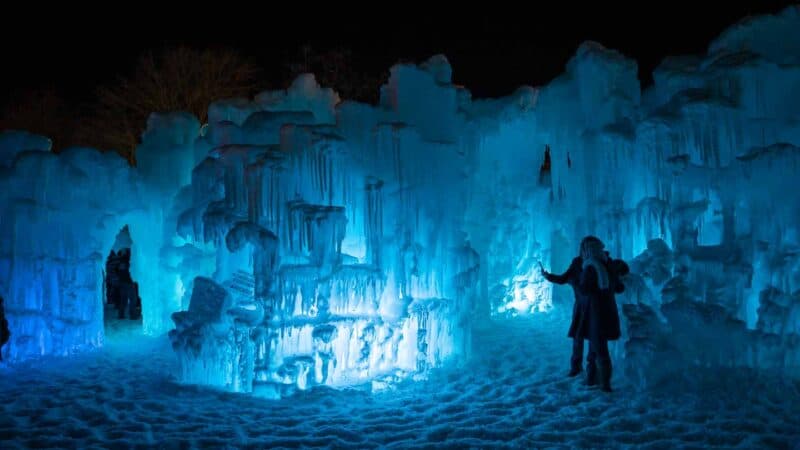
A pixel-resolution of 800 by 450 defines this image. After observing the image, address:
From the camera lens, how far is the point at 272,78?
27.8m

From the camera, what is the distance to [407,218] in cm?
963

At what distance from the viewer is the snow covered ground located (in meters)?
6.02

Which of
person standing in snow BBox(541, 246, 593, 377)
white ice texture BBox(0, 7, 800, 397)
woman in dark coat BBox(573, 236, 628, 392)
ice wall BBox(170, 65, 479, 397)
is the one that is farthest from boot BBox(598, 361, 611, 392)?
ice wall BBox(170, 65, 479, 397)

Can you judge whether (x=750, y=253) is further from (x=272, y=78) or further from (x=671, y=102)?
(x=272, y=78)

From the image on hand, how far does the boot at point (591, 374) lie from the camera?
743 centimetres

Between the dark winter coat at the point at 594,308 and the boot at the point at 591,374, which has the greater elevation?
the dark winter coat at the point at 594,308

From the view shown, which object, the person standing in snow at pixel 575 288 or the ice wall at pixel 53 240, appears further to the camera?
the ice wall at pixel 53 240

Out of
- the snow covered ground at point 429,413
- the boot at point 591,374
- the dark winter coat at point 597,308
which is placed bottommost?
the snow covered ground at point 429,413

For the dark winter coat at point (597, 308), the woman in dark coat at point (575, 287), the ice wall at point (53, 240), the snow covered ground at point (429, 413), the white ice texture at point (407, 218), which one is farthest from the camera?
the ice wall at point (53, 240)

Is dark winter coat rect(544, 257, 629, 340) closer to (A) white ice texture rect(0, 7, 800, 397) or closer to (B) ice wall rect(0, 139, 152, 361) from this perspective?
(A) white ice texture rect(0, 7, 800, 397)

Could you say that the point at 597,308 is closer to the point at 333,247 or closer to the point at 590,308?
the point at 590,308

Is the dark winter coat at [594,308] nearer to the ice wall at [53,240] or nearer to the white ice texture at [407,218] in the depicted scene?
the white ice texture at [407,218]

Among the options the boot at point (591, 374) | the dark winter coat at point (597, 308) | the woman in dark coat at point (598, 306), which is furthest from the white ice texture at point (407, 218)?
the dark winter coat at point (597, 308)

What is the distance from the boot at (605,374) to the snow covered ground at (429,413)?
4.6 inches
